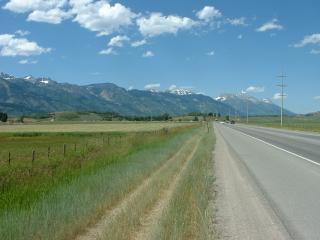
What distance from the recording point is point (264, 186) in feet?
48.1

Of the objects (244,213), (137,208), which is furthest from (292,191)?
(137,208)

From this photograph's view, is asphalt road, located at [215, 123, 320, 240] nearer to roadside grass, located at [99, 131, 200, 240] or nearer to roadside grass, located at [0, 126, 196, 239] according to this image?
roadside grass, located at [99, 131, 200, 240]

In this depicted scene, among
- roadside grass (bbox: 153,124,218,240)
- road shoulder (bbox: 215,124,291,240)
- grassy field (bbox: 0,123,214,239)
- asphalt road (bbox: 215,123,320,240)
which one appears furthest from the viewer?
asphalt road (bbox: 215,123,320,240)

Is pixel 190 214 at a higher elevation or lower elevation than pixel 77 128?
higher

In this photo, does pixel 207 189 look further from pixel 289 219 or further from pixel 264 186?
pixel 289 219

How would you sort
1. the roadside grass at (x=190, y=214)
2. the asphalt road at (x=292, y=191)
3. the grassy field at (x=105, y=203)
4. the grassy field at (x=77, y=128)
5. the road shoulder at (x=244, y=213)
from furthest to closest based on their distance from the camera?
the grassy field at (x=77, y=128) < the asphalt road at (x=292, y=191) < the road shoulder at (x=244, y=213) < the grassy field at (x=105, y=203) < the roadside grass at (x=190, y=214)

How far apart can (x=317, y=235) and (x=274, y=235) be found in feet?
2.13

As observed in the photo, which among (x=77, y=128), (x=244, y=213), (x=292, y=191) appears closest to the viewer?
(x=244, y=213)

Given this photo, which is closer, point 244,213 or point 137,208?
point 137,208

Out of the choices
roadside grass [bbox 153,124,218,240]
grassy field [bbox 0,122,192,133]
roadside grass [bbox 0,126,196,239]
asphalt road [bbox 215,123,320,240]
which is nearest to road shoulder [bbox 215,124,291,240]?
asphalt road [bbox 215,123,320,240]

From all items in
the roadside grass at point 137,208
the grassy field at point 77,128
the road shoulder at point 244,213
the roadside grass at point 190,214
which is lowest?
the grassy field at point 77,128

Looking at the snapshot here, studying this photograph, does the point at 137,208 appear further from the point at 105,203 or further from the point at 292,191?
the point at 292,191

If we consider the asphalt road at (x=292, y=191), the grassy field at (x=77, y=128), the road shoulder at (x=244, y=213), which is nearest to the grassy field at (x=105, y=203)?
the road shoulder at (x=244, y=213)

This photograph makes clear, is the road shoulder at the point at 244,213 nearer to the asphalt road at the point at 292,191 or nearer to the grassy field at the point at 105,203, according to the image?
the asphalt road at the point at 292,191
